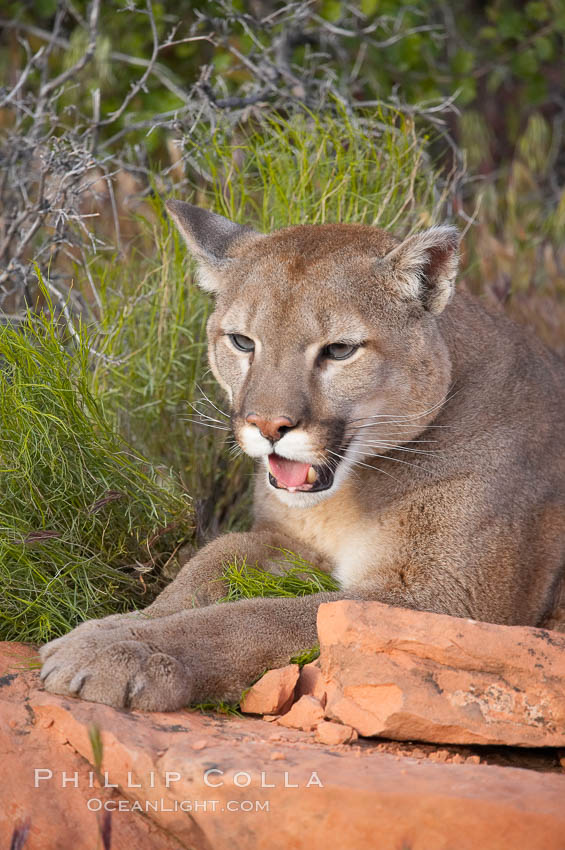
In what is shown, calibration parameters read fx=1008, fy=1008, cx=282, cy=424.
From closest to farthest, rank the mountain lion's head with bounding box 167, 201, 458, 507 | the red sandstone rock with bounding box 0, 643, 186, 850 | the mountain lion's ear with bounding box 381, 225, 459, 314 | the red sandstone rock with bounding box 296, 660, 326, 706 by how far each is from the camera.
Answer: the red sandstone rock with bounding box 0, 643, 186, 850
the red sandstone rock with bounding box 296, 660, 326, 706
the mountain lion's head with bounding box 167, 201, 458, 507
the mountain lion's ear with bounding box 381, 225, 459, 314

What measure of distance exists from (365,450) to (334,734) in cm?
124

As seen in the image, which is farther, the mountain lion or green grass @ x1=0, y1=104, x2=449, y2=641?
green grass @ x1=0, y1=104, x2=449, y2=641

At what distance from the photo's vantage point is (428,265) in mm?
3865

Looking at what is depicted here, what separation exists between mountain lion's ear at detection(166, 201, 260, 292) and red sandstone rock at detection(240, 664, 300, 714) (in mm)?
1744

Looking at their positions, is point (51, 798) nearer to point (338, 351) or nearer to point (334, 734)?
point (334, 734)

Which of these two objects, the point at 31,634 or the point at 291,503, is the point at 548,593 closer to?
the point at 291,503

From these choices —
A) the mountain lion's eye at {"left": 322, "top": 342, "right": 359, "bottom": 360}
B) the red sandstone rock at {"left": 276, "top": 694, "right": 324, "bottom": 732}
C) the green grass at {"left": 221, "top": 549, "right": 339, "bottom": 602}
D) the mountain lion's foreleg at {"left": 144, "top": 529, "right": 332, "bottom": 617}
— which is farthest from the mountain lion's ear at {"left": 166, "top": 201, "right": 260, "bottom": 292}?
the red sandstone rock at {"left": 276, "top": 694, "right": 324, "bottom": 732}

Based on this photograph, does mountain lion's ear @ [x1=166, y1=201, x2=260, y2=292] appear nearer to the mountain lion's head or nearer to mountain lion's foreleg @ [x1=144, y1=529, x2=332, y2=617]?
the mountain lion's head

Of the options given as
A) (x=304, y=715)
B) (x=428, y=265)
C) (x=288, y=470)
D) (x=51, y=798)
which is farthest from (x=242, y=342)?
(x=51, y=798)

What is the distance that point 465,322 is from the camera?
4297 millimetres

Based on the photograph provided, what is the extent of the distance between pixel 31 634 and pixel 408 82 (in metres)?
5.94

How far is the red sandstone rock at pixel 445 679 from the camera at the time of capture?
2.97 meters

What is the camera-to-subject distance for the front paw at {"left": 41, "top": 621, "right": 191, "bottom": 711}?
305 centimetres

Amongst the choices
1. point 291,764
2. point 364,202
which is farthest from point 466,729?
point 364,202
